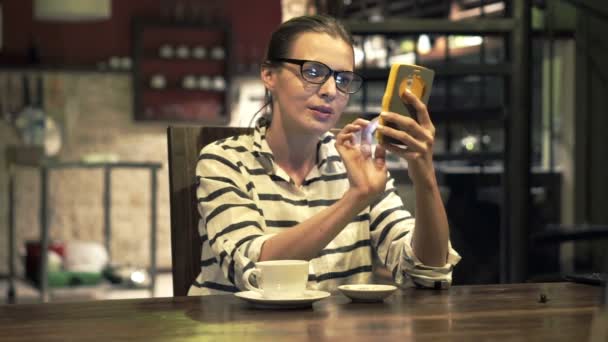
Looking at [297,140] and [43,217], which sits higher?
[297,140]

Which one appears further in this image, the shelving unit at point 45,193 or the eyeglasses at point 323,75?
the shelving unit at point 45,193

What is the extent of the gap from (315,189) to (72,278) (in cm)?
427

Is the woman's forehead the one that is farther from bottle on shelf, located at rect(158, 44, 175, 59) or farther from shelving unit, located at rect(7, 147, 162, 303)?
bottle on shelf, located at rect(158, 44, 175, 59)

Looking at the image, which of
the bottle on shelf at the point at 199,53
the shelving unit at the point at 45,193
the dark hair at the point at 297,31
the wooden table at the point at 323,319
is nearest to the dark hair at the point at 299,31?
the dark hair at the point at 297,31

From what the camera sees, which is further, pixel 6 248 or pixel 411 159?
pixel 6 248

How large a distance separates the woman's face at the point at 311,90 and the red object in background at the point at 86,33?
684 cm

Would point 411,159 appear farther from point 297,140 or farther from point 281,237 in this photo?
point 297,140

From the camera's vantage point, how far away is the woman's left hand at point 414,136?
157 cm

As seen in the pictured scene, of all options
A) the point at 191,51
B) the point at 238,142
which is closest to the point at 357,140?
the point at 238,142

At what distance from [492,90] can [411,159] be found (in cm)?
351

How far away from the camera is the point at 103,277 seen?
6.13m

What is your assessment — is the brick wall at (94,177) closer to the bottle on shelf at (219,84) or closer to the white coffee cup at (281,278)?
the bottle on shelf at (219,84)

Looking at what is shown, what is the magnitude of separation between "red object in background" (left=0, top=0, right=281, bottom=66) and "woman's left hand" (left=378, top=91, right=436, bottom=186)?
23.6 ft

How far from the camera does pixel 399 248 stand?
1.86 meters
